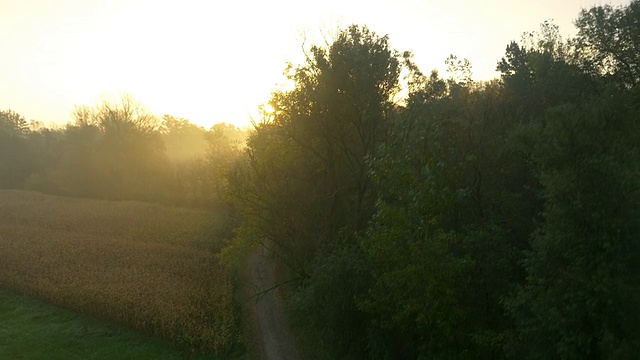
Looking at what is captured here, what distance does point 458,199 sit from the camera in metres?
15.1

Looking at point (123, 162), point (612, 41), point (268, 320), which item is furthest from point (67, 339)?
point (123, 162)

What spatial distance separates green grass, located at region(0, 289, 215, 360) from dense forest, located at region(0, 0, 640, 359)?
7.24m

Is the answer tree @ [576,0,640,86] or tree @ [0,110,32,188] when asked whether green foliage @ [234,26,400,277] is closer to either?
tree @ [576,0,640,86]

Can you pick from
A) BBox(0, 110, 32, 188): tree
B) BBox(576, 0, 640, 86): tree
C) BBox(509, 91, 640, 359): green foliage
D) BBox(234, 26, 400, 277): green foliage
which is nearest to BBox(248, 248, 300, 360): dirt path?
BBox(234, 26, 400, 277): green foliage

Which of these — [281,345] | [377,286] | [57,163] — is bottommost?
[281,345]

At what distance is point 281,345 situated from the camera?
24.0 metres

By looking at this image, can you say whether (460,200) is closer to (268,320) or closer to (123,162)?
(268,320)

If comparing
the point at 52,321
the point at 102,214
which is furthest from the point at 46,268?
the point at 102,214

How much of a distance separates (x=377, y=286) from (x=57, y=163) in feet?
271

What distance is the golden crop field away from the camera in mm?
24766

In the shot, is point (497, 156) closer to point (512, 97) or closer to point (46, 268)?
point (512, 97)

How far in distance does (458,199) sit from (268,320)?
52.8 ft

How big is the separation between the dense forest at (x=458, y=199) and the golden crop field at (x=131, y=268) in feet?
13.8

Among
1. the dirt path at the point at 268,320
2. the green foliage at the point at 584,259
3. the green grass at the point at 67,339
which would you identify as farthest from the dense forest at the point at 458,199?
the green grass at the point at 67,339
